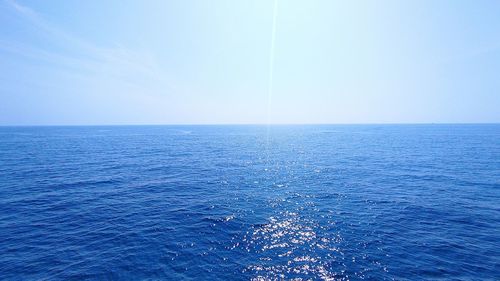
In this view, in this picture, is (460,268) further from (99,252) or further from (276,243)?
(99,252)

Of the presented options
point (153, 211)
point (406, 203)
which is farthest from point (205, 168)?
point (406, 203)

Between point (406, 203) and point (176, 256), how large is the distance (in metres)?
31.5

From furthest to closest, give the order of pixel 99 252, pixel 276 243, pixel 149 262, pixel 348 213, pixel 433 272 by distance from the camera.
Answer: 1. pixel 348 213
2. pixel 276 243
3. pixel 99 252
4. pixel 149 262
5. pixel 433 272

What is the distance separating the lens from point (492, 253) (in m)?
21.2

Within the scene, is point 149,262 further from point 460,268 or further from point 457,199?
point 457,199

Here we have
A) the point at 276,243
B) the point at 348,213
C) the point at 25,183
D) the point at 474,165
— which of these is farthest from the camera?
the point at 474,165

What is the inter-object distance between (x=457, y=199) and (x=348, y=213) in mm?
18411

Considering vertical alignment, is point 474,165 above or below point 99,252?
above

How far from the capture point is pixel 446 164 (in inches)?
2333

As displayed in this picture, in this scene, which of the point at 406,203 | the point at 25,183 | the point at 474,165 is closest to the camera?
the point at 406,203

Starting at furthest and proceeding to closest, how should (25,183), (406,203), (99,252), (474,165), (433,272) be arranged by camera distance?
1. (474,165)
2. (25,183)
3. (406,203)
4. (99,252)
5. (433,272)

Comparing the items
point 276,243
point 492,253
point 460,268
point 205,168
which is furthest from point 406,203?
point 205,168

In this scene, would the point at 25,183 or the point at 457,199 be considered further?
Result: the point at 25,183

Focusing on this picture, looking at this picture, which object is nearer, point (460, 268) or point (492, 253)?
point (460, 268)
